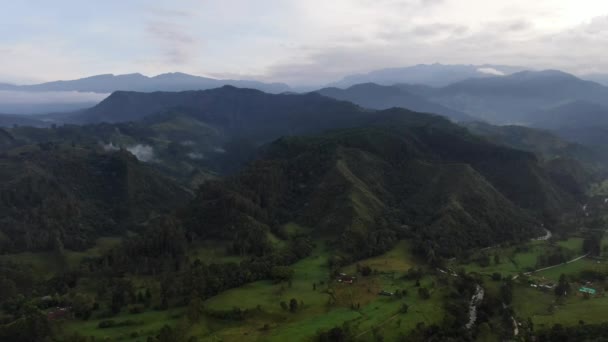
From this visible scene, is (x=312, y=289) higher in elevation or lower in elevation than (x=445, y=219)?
lower

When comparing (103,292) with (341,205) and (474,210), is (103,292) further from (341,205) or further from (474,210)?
(474,210)

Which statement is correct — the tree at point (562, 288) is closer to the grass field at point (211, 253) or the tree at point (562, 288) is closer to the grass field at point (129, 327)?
the grass field at point (211, 253)

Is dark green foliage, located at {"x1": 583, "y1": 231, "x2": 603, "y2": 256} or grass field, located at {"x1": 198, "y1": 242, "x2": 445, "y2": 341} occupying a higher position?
dark green foliage, located at {"x1": 583, "y1": 231, "x2": 603, "y2": 256}

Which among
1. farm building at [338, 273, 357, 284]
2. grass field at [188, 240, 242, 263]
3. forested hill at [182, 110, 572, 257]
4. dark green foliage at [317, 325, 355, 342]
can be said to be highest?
forested hill at [182, 110, 572, 257]

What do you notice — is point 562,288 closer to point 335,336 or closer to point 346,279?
point 346,279

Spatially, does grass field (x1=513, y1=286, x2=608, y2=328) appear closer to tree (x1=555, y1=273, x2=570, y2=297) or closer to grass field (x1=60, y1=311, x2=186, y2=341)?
tree (x1=555, y1=273, x2=570, y2=297)

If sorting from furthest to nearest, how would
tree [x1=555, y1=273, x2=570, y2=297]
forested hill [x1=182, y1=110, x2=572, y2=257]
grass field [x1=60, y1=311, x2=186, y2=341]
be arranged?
forested hill [x1=182, y1=110, x2=572, y2=257], tree [x1=555, y1=273, x2=570, y2=297], grass field [x1=60, y1=311, x2=186, y2=341]

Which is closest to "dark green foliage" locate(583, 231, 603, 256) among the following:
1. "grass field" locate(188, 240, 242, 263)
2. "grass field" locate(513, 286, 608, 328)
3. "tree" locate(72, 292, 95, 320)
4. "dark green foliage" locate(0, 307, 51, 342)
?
"grass field" locate(513, 286, 608, 328)

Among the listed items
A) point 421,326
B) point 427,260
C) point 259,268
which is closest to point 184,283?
point 259,268

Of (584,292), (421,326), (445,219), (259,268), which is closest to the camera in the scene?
(421,326)

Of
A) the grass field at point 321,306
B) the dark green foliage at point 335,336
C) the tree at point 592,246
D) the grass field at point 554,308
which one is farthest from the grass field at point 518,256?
the dark green foliage at point 335,336

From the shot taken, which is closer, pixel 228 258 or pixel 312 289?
pixel 312 289
